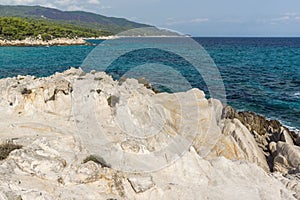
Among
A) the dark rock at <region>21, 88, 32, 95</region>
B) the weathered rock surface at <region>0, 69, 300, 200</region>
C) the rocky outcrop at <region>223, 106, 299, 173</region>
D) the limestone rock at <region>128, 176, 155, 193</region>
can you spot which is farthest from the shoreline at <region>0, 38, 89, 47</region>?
the limestone rock at <region>128, 176, 155, 193</region>

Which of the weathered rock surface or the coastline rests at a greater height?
the weathered rock surface

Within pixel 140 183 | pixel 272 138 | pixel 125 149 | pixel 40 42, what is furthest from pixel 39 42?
pixel 140 183

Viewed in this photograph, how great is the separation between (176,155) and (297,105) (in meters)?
21.5

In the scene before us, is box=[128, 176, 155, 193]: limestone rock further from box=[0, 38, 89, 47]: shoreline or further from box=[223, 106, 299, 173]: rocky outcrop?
box=[0, 38, 89, 47]: shoreline

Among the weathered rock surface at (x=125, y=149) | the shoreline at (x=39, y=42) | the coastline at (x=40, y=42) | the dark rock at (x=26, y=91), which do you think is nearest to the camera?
the weathered rock surface at (x=125, y=149)

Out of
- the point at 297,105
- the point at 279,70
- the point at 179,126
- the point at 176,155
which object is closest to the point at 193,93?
the point at 179,126

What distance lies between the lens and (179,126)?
15.5 metres

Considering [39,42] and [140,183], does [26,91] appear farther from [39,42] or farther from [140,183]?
[39,42]

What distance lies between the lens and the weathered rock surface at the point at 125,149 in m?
8.11

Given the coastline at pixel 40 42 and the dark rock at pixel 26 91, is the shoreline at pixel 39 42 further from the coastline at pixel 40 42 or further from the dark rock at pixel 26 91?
the dark rock at pixel 26 91

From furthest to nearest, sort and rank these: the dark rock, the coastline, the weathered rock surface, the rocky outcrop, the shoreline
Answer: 1. the coastline
2. the shoreline
3. the dark rock
4. the rocky outcrop
5. the weathered rock surface

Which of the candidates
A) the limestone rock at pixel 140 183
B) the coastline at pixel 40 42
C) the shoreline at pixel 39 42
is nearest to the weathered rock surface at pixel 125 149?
the limestone rock at pixel 140 183

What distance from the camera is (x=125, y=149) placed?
949 centimetres

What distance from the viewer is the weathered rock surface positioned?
8.11 metres
